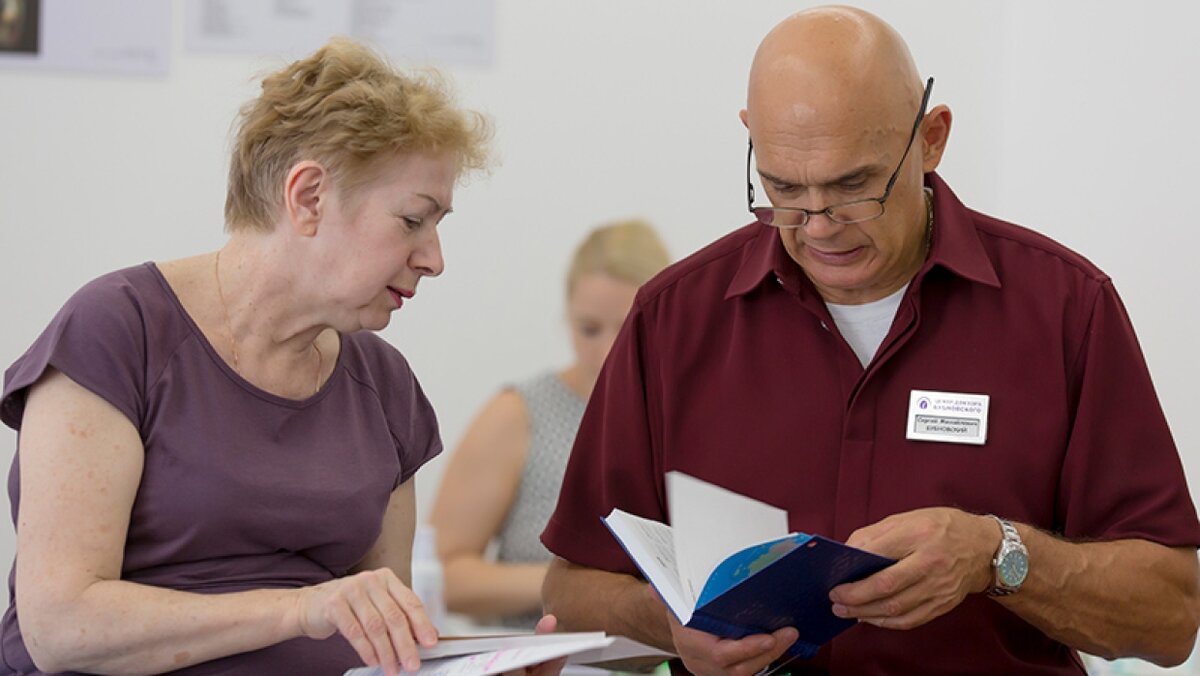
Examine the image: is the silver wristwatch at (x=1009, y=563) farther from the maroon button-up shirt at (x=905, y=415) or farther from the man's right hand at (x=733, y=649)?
the man's right hand at (x=733, y=649)

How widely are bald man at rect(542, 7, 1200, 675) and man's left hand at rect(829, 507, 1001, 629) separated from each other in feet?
0.32

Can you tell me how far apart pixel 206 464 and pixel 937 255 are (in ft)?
3.12

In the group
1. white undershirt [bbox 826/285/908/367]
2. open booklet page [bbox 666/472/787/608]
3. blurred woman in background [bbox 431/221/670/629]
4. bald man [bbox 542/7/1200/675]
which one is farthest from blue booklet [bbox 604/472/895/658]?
blurred woman in background [bbox 431/221/670/629]

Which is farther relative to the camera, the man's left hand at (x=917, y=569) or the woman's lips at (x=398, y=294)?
the woman's lips at (x=398, y=294)

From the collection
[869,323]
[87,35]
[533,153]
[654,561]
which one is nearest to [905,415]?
[869,323]

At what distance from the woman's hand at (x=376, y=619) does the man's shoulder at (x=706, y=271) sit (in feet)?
2.10

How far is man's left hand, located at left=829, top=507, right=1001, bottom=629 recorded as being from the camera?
5.05 feet

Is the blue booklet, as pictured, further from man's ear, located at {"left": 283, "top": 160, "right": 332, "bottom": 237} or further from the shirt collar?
man's ear, located at {"left": 283, "top": 160, "right": 332, "bottom": 237}

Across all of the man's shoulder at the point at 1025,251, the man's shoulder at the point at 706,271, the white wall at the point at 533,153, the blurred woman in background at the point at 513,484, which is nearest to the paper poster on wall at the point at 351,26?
the white wall at the point at 533,153

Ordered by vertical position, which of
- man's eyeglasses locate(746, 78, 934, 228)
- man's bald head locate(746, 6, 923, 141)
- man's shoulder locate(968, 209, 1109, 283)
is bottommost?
man's shoulder locate(968, 209, 1109, 283)

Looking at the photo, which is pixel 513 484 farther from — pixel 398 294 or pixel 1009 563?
pixel 1009 563

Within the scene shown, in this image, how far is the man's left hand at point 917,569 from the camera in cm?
154

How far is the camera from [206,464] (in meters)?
1.71

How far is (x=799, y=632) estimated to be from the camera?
161 cm
